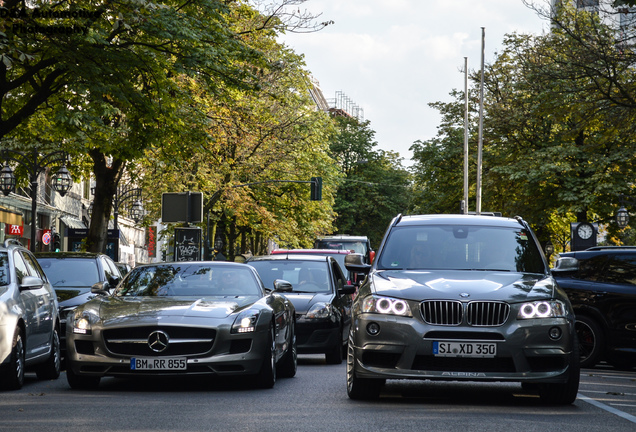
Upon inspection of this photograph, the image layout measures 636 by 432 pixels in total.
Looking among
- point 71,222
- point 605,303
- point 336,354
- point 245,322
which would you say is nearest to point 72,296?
point 336,354

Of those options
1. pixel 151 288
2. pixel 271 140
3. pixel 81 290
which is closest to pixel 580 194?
pixel 271 140

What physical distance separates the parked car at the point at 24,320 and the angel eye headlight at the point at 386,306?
3.72 meters

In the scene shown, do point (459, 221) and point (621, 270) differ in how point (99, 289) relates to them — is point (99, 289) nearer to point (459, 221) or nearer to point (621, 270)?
point (459, 221)

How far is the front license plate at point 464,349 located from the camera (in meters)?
9.58

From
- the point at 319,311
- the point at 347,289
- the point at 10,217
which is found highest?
the point at 10,217

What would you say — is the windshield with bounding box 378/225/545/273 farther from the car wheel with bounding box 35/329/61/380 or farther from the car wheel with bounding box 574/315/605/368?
the car wheel with bounding box 574/315/605/368

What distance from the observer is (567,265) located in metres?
10.9

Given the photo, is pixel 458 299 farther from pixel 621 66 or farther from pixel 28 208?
pixel 28 208

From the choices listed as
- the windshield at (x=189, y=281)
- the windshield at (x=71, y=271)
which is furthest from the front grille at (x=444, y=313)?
the windshield at (x=71, y=271)

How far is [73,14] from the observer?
2002cm

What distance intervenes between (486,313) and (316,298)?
6858 mm

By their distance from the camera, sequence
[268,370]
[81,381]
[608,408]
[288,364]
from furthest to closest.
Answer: [288,364] → [268,370] → [81,381] → [608,408]

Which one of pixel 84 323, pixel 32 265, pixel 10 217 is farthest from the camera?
pixel 10 217

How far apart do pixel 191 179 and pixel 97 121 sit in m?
19.5
